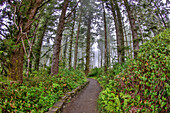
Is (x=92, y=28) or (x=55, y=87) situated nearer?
(x=55, y=87)

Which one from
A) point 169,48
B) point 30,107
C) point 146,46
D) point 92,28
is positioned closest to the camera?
point 30,107

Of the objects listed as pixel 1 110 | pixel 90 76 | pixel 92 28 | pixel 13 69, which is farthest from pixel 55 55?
pixel 92 28

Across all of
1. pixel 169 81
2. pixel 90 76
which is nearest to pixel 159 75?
pixel 169 81

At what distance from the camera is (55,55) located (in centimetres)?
763

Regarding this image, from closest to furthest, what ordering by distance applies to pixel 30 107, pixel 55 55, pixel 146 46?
pixel 30 107 → pixel 146 46 → pixel 55 55

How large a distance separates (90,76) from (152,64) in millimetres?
15353

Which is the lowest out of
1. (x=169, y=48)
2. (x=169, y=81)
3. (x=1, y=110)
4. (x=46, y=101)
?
(x=46, y=101)

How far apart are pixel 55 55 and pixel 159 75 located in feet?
21.7

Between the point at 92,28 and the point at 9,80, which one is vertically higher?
the point at 92,28

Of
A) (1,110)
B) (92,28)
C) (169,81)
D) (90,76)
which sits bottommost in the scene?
(90,76)

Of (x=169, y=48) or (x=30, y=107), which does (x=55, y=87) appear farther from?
(x=169, y=48)

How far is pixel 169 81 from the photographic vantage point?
128 inches

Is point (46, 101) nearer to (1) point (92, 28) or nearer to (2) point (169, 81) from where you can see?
(2) point (169, 81)

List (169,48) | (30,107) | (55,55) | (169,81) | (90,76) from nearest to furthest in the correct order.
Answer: (169,81)
(30,107)
(169,48)
(55,55)
(90,76)
